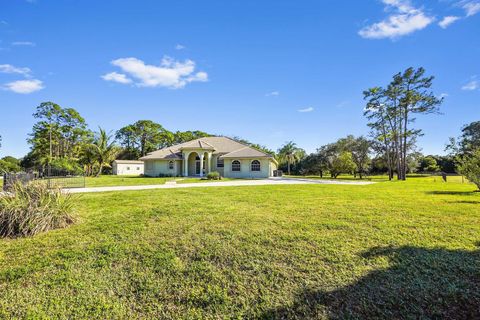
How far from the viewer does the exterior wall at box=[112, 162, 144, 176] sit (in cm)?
4094

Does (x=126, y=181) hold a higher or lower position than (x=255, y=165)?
lower

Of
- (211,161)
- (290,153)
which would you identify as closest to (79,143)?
(211,161)

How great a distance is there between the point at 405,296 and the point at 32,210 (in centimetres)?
792

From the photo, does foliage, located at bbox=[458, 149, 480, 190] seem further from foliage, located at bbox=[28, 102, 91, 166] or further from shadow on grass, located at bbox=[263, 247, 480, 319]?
foliage, located at bbox=[28, 102, 91, 166]

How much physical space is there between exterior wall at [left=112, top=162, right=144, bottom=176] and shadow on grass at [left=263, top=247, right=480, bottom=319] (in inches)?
1734

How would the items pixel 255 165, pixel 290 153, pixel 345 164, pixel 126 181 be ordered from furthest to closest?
1. pixel 290 153
2. pixel 345 164
3. pixel 255 165
4. pixel 126 181

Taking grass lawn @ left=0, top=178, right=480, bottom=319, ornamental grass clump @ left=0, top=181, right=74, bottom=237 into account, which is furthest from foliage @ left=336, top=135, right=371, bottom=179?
ornamental grass clump @ left=0, top=181, right=74, bottom=237

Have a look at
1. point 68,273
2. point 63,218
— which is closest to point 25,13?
point 63,218

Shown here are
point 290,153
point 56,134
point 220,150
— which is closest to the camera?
point 220,150

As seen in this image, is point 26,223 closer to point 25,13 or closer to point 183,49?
point 25,13

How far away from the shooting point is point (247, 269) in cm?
368

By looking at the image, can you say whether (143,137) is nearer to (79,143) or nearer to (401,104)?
(79,143)

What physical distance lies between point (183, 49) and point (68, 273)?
14.4 meters

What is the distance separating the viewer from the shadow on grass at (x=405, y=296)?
268cm
